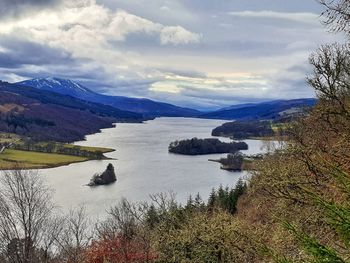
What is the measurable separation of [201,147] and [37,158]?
35.8m

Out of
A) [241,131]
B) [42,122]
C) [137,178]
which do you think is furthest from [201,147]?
[42,122]

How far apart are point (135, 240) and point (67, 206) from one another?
84.9 feet

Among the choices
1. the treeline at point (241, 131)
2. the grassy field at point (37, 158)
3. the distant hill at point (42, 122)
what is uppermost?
the distant hill at point (42, 122)

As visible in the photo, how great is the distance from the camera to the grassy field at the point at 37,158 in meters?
75.0

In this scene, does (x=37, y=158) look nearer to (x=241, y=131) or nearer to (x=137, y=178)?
(x=137, y=178)

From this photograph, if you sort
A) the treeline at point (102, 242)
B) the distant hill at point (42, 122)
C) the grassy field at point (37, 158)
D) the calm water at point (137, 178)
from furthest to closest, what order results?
the distant hill at point (42, 122) < the grassy field at point (37, 158) < the calm water at point (137, 178) < the treeline at point (102, 242)

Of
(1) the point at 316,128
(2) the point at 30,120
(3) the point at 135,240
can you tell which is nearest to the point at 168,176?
(3) the point at 135,240

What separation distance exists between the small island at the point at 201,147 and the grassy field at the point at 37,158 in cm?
2076

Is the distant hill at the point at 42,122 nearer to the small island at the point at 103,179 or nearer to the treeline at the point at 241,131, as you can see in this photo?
the treeline at the point at 241,131

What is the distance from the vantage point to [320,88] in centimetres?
915

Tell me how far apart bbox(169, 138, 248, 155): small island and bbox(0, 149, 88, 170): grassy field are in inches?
817

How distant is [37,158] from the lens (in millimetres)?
82875

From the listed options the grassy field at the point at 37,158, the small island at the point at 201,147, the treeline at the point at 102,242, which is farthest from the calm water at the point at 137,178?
the treeline at the point at 102,242

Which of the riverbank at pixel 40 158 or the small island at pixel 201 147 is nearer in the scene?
the riverbank at pixel 40 158
